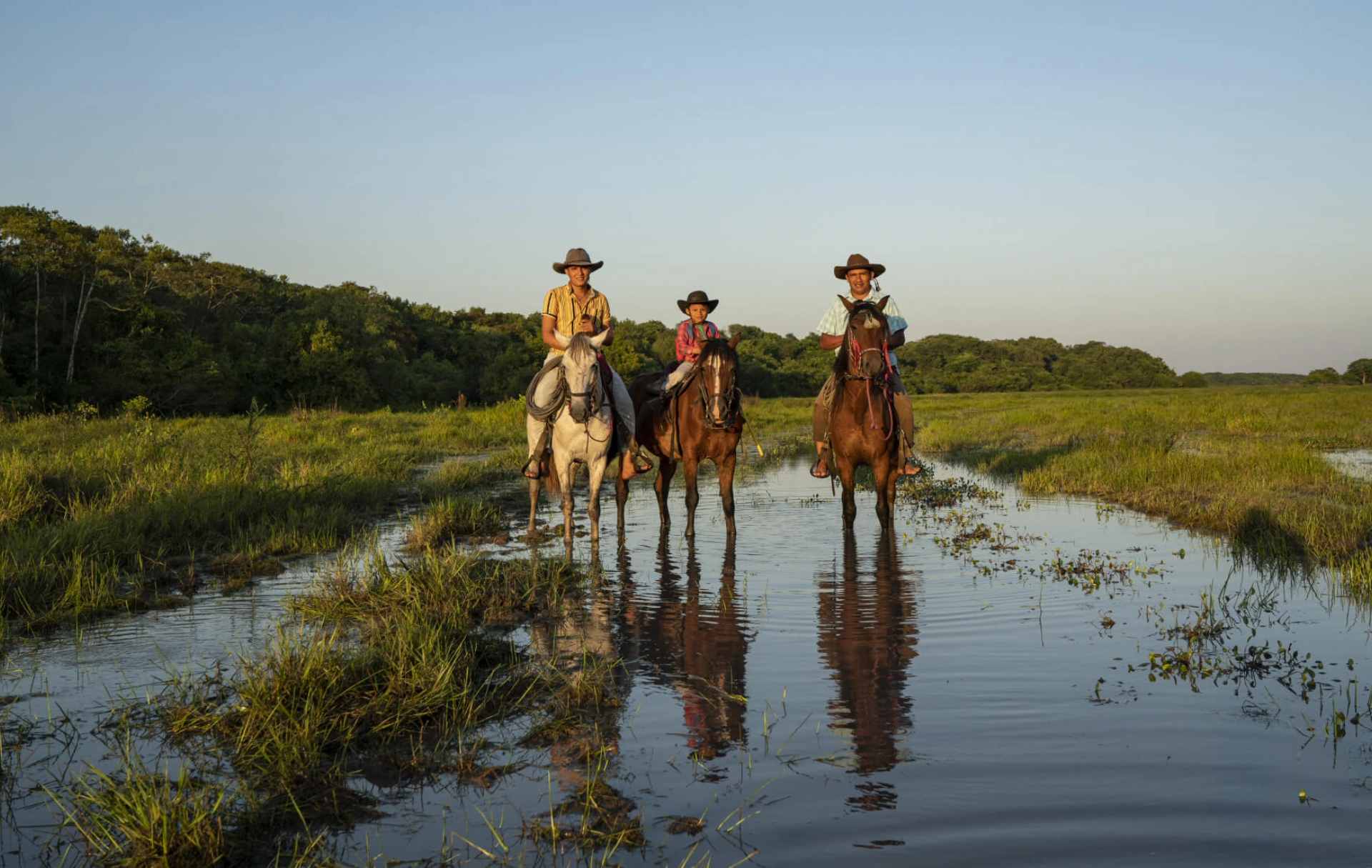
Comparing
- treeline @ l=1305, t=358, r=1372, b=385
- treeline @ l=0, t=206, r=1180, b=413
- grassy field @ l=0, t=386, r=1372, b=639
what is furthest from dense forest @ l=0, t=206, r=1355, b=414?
treeline @ l=1305, t=358, r=1372, b=385

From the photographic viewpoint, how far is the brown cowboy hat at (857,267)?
35.3ft

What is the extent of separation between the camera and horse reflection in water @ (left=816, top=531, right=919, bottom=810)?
4.28m

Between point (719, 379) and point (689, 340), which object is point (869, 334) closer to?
point (719, 379)

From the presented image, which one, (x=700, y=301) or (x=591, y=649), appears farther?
(x=700, y=301)

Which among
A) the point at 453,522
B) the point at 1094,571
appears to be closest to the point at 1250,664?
the point at 1094,571

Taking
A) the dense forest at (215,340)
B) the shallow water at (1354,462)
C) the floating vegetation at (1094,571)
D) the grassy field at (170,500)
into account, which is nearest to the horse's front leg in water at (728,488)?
the grassy field at (170,500)

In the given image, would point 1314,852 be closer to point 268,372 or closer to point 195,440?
point 195,440

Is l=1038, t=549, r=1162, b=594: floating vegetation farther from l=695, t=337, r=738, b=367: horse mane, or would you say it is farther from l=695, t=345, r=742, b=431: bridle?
l=695, t=337, r=738, b=367: horse mane

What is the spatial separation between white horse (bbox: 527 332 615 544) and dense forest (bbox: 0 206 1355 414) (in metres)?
20.8

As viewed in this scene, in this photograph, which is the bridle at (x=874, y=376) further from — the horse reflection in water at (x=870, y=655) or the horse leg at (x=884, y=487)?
the horse reflection in water at (x=870, y=655)

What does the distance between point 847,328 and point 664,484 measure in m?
3.05

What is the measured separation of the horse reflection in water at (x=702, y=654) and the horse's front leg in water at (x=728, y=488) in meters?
1.96

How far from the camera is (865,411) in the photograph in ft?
34.6

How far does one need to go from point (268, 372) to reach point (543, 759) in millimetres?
41843
